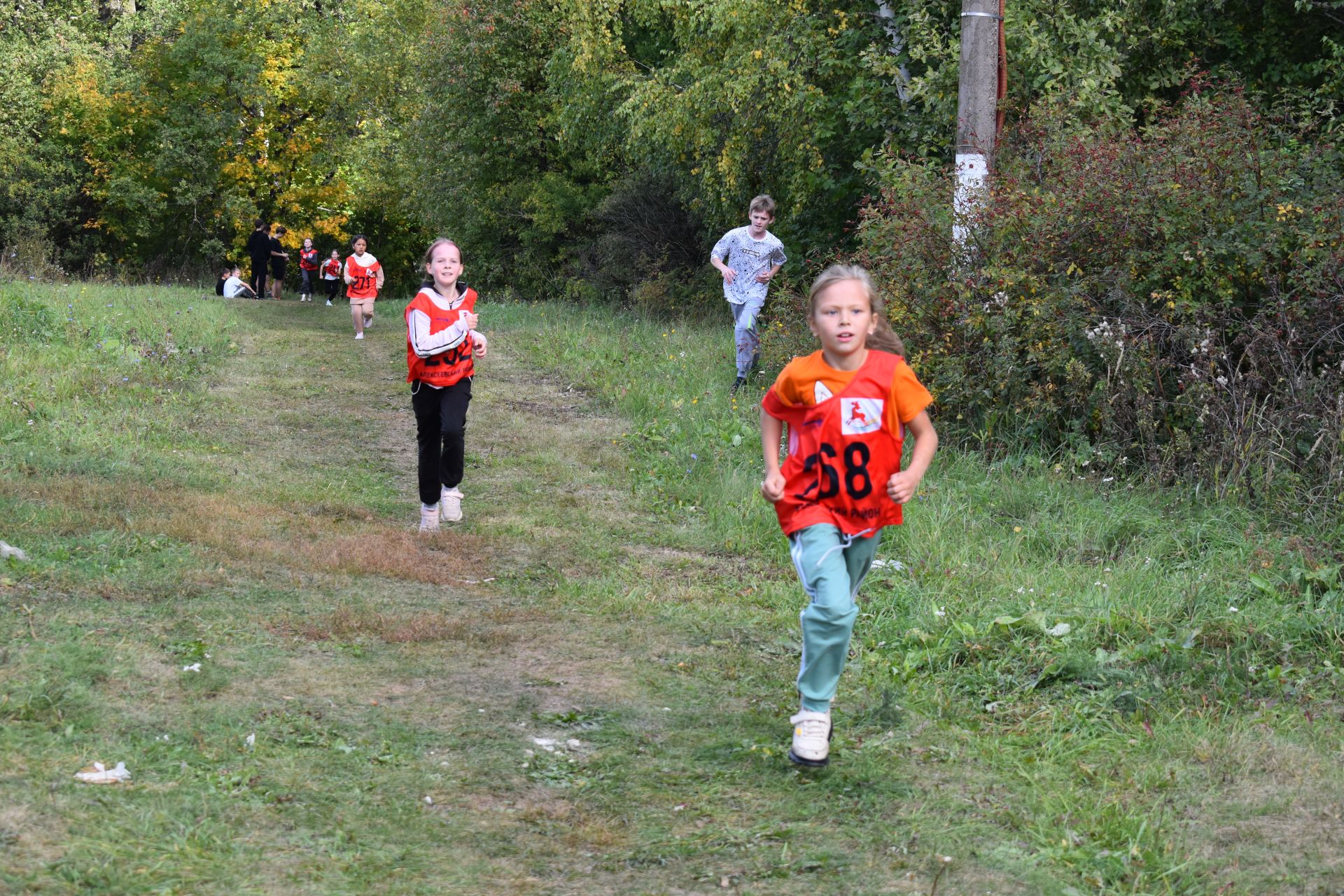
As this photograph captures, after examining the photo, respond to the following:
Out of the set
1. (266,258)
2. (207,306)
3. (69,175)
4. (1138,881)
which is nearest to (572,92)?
(207,306)

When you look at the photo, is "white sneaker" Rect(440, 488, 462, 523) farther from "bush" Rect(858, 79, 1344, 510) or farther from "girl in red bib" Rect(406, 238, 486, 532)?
"bush" Rect(858, 79, 1344, 510)

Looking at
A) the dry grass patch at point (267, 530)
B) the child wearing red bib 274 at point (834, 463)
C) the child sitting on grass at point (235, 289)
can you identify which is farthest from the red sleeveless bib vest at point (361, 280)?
the child wearing red bib 274 at point (834, 463)

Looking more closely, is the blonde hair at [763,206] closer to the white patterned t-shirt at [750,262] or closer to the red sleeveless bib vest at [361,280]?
the white patterned t-shirt at [750,262]

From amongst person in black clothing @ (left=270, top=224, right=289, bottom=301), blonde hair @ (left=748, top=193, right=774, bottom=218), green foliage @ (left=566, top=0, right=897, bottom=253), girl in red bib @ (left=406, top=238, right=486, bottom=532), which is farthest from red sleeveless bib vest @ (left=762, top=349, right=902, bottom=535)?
→ person in black clothing @ (left=270, top=224, right=289, bottom=301)

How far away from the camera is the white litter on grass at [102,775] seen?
13.3 feet

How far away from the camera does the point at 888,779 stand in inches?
183

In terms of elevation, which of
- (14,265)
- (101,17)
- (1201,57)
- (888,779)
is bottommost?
(888,779)

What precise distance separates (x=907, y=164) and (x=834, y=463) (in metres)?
8.22

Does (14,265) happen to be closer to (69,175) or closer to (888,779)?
(69,175)

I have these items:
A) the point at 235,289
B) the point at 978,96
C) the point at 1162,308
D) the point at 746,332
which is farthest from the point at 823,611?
the point at 235,289

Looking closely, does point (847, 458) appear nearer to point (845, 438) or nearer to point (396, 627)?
point (845, 438)

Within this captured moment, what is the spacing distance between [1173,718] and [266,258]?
30.8 m

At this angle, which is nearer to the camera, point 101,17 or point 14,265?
point 14,265

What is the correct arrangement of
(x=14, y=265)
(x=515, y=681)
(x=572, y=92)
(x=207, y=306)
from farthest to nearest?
(x=14, y=265), (x=572, y=92), (x=207, y=306), (x=515, y=681)
